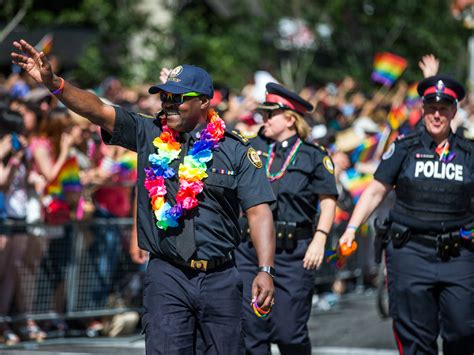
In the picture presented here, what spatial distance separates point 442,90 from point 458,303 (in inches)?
57.0

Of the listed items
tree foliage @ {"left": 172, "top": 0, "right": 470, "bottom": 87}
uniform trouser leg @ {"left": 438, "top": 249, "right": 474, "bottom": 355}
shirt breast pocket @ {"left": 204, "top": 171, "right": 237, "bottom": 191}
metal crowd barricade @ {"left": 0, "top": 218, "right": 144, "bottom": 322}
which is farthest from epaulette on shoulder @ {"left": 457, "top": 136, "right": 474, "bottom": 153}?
tree foliage @ {"left": 172, "top": 0, "right": 470, "bottom": 87}

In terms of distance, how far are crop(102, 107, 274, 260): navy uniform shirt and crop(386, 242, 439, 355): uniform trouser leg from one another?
1.61 metres

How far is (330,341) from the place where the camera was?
9844mm

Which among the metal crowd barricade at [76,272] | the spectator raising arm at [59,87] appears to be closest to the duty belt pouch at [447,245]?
the spectator raising arm at [59,87]

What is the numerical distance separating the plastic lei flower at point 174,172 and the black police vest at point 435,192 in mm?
1865

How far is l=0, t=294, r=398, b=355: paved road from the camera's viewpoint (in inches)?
355

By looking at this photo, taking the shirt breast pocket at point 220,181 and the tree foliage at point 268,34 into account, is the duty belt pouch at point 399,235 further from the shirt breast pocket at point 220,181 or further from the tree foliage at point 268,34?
the tree foliage at point 268,34

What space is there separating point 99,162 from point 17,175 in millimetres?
1569

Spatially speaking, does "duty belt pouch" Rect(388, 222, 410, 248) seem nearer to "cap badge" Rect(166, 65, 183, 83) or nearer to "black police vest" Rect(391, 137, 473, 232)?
"black police vest" Rect(391, 137, 473, 232)

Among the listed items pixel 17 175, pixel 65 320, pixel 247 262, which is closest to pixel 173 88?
pixel 247 262

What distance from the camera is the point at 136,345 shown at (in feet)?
Answer: 30.9

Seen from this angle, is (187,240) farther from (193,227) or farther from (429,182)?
(429,182)

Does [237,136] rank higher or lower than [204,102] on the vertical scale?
lower

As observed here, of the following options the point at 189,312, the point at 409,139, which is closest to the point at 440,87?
the point at 409,139
